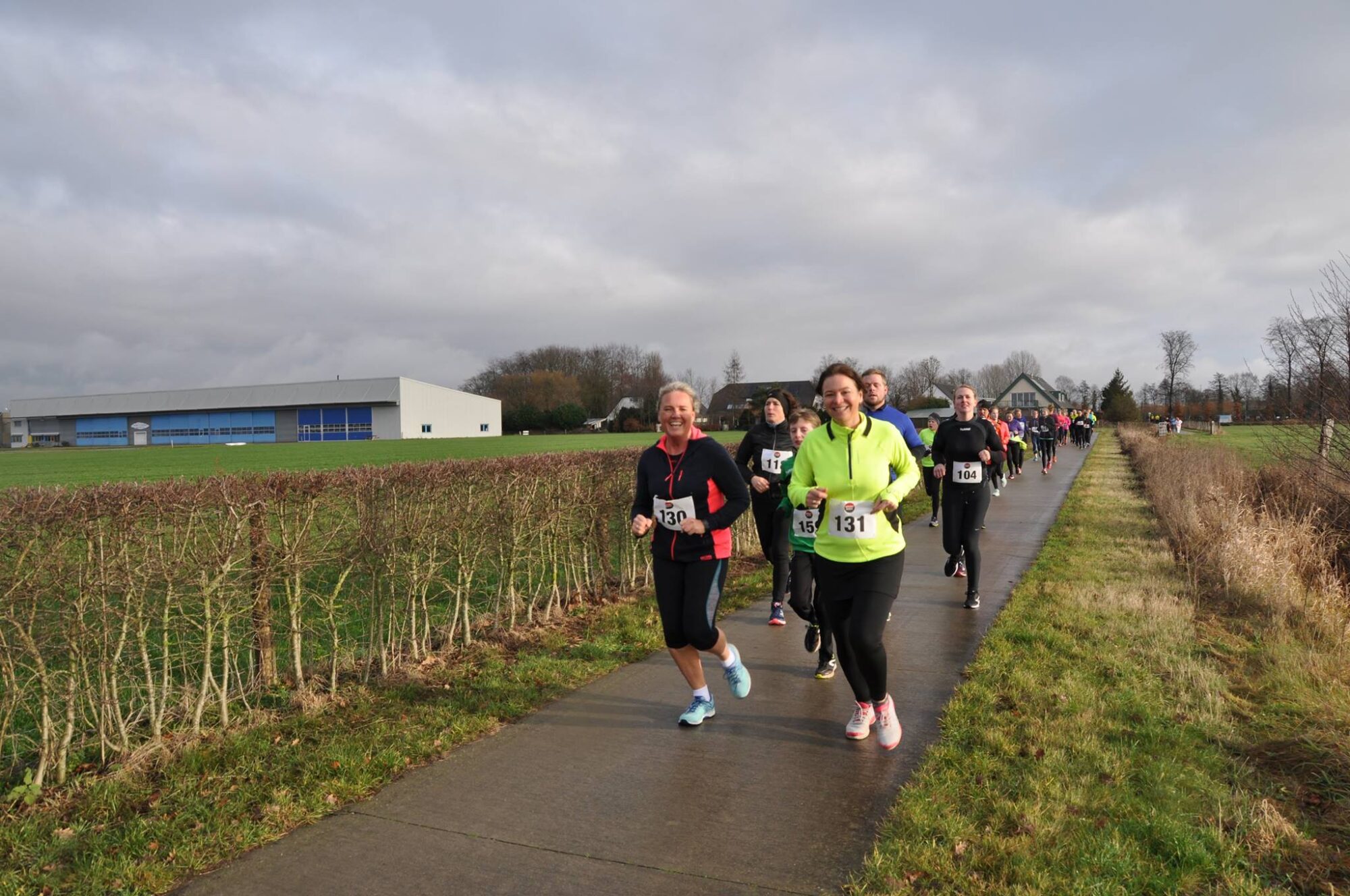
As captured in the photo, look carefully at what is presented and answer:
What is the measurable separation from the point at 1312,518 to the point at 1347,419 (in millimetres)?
2236

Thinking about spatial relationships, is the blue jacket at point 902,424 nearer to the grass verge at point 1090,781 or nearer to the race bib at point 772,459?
the race bib at point 772,459

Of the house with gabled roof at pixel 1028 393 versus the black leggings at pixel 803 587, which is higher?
the house with gabled roof at pixel 1028 393

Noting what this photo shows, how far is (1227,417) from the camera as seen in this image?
3073 inches

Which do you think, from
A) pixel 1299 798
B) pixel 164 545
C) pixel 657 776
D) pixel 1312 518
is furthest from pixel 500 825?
pixel 1312 518

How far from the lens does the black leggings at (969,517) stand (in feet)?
23.5

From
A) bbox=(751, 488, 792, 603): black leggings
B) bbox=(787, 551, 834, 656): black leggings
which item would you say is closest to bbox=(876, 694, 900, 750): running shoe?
bbox=(787, 551, 834, 656): black leggings

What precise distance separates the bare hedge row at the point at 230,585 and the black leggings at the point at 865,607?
116 inches

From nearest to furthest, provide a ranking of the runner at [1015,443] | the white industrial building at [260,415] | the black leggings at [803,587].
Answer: the black leggings at [803,587] < the runner at [1015,443] < the white industrial building at [260,415]

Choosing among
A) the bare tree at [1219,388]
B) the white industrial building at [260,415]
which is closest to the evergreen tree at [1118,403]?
the bare tree at [1219,388]

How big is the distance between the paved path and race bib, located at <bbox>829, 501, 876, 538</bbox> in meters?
1.09

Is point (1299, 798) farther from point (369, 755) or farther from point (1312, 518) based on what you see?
point (1312, 518)

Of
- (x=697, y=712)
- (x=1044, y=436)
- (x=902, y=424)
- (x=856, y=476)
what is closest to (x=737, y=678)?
(x=697, y=712)

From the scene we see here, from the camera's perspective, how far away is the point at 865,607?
412cm

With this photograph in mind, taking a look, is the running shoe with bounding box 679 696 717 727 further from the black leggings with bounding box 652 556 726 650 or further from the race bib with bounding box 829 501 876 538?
the race bib with bounding box 829 501 876 538
